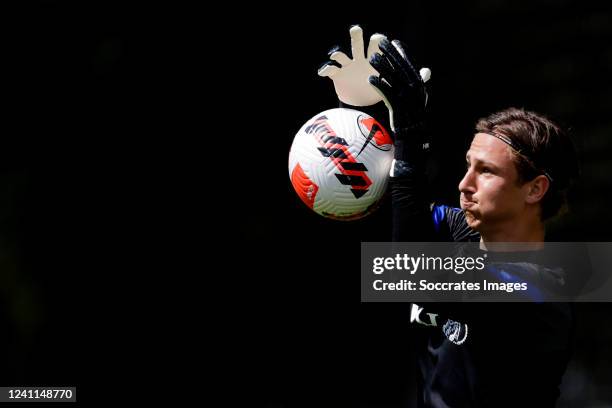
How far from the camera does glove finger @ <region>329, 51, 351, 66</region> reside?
318cm

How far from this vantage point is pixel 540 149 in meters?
2.82

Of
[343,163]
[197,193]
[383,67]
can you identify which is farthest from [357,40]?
[197,193]

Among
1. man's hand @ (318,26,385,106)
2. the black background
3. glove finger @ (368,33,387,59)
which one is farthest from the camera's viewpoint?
the black background

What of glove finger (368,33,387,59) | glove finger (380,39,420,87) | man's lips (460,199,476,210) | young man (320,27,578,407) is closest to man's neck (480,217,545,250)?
young man (320,27,578,407)

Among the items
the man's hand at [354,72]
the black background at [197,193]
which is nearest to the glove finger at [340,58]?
the man's hand at [354,72]

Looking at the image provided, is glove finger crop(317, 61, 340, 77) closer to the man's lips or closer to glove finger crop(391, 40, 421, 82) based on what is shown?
glove finger crop(391, 40, 421, 82)

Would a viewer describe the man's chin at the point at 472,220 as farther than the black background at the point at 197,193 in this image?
No

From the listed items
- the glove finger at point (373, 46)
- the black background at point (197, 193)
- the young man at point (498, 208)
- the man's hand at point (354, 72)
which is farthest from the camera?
the black background at point (197, 193)

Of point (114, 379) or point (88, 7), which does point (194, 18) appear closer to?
point (88, 7)

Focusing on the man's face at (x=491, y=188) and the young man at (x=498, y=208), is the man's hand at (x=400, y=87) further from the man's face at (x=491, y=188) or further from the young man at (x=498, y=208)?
the man's face at (x=491, y=188)

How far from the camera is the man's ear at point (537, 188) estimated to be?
2840 millimetres

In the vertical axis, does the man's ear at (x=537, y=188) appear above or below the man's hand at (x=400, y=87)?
below

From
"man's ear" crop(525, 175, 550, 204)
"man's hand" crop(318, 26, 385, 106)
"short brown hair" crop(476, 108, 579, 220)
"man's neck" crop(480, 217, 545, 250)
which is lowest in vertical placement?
"man's neck" crop(480, 217, 545, 250)

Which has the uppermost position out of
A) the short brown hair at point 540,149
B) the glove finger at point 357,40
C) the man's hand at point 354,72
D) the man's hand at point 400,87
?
the glove finger at point 357,40
